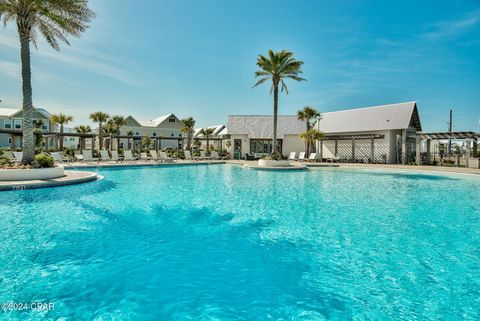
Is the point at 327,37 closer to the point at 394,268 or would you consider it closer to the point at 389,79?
the point at 389,79

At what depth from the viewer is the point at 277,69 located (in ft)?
77.0

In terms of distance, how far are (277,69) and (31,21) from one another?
17250mm

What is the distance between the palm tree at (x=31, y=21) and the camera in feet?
42.3

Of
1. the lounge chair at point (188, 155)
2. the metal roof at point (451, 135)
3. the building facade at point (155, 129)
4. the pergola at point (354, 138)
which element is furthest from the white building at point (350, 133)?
the building facade at point (155, 129)

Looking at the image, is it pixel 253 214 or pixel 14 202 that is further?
pixel 14 202

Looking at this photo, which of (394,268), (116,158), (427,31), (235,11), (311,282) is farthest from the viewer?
(116,158)

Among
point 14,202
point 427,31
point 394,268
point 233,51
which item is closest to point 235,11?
point 233,51

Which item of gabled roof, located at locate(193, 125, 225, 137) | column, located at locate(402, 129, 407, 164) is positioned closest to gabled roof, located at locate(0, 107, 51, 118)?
gabled roof, located at locate(193, 125, 225, 137)

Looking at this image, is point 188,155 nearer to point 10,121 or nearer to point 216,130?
point 216,130

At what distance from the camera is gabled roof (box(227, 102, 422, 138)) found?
27.6 metres

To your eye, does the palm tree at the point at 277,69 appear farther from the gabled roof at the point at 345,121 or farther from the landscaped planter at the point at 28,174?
the landscaped planter at the point at 28,174

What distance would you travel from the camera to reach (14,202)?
9.16 meters

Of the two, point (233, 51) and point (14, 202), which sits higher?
point (233, 51)

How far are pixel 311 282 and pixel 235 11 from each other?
17487 mm
